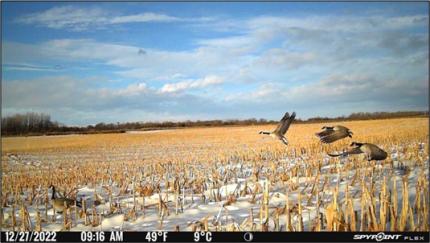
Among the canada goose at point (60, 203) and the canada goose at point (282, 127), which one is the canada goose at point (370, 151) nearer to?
the canada goose at point (282, 127)

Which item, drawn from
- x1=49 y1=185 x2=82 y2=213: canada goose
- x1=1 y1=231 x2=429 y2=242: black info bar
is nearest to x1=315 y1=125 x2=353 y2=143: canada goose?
x1=1 y1=231 x2=429 y2=242: black info bar

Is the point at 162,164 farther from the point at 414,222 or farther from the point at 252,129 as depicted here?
the point at 414,222

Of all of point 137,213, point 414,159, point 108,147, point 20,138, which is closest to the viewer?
point 137,213

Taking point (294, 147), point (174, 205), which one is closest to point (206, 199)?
point (174, 205)

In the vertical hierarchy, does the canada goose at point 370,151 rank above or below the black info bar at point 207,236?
above

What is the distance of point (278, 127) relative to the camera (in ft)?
14.6

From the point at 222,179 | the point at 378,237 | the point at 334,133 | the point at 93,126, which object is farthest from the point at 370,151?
the point at 93,126

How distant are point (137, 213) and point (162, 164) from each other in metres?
1.13

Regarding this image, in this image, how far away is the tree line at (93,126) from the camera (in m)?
4.30

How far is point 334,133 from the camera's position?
4410mm

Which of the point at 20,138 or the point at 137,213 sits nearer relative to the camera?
the point at 137,213

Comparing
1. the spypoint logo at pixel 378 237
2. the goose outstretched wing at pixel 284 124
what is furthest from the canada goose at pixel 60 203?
the spypoint logo at pixel 378 237

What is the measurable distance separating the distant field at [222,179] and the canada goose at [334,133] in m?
0.14

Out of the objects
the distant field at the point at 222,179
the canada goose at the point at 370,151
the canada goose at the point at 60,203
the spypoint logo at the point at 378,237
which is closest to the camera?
the spypoint logo at the point at 378,237
